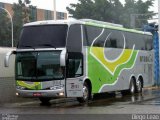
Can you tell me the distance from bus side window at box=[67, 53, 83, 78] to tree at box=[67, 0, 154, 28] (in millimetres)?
42014

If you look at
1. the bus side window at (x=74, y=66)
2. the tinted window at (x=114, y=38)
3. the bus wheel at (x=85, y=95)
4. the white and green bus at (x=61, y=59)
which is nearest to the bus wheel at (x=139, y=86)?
the tinted window at (x=114, y=38)

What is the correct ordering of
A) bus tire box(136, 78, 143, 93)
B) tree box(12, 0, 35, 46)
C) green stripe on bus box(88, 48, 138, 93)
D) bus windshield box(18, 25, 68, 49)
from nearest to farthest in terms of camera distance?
bus windshield box(18, 25, 68, 49) → green stripe on bus box(88, 48, 138, 93) → bus tire box(136, 78, 143, 93) → tree box(12, 0, 35, 46)

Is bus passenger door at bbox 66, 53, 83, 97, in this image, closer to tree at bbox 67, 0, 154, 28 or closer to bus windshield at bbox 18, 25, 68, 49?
bus windshield at bbox 18, 25, 68, 49

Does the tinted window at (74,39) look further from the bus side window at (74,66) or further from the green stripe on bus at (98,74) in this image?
the green stripe on bus at (98,74)

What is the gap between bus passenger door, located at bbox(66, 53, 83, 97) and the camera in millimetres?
19297

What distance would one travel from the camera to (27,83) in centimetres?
1956

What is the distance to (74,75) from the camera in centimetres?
1959

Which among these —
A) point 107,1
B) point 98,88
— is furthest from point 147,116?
point 107,1

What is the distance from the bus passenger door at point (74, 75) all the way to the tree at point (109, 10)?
138ft

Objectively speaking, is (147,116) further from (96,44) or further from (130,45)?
(130,45)

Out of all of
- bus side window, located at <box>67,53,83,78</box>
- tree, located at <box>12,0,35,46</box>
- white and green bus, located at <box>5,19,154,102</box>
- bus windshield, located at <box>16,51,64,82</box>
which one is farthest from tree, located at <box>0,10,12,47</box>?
bus side window, located at <box>67,53,83,78</box>

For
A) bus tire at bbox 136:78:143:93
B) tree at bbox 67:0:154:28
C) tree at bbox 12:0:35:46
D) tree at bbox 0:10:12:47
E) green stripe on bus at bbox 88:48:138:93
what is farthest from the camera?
tree at bbox 12:0:35:46

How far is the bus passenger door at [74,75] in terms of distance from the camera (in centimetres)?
1930

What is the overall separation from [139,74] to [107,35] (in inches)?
207
